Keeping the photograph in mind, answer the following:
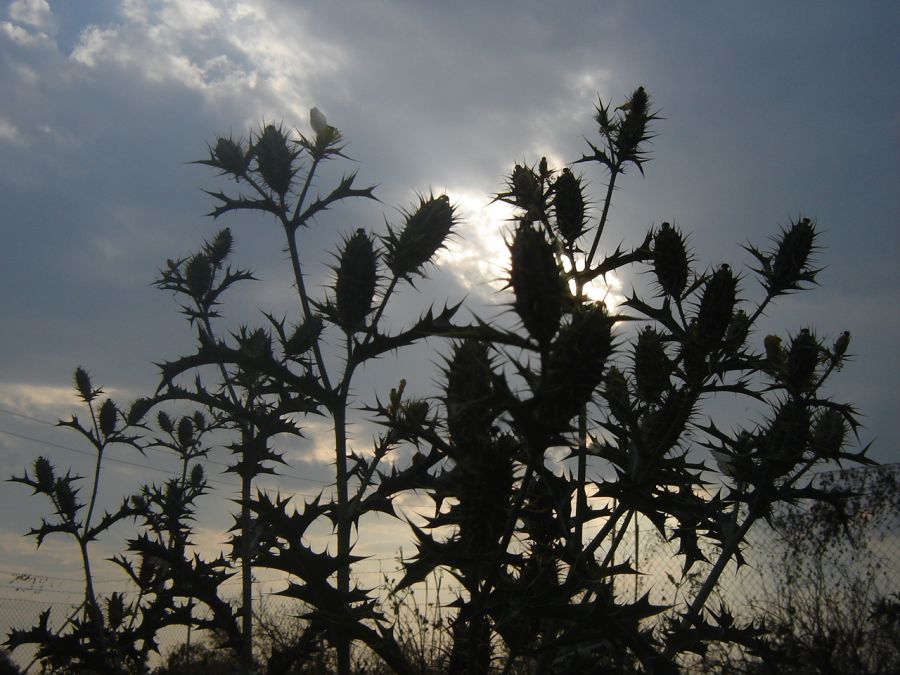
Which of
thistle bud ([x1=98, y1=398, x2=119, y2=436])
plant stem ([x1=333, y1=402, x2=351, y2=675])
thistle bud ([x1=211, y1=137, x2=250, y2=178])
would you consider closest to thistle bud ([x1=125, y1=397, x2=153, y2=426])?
thistle bud ([x1=98, y1=398, x2=119, y2=436])

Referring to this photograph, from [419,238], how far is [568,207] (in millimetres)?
612

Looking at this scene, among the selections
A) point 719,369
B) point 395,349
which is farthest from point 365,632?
point 719,369

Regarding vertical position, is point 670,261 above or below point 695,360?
above

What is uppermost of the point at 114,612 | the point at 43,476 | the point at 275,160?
the point at 275,160

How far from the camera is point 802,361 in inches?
102

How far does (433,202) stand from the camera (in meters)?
2.80

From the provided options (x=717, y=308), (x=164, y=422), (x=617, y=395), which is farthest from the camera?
(x=164, y=422)

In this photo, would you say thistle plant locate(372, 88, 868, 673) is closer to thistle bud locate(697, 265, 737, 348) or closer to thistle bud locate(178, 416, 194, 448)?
thistle bud locate(697, 265, 737, 348)

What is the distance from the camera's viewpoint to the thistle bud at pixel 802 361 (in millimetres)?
2566

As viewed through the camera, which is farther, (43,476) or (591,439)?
(43,476)

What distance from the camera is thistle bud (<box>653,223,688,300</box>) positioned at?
2564mm

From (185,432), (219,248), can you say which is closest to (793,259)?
(219,248)

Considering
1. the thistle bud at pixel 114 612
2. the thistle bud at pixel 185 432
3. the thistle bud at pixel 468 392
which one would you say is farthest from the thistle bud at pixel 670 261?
the thistle bud at pixel 185 432

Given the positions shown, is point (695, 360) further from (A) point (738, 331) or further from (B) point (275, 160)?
(B) point (275, 160)
